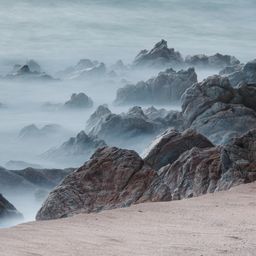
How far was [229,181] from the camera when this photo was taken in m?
14.5

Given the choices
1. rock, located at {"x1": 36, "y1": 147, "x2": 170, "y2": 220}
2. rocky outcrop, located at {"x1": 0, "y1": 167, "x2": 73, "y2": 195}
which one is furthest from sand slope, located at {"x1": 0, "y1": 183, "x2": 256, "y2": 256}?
rocky outcrop, located at {"x1": 0, "y1": 167, "x2": 73, "y2": 195}

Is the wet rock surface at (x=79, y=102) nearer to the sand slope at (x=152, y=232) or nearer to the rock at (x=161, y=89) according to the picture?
the rock at (x=161, y=89)

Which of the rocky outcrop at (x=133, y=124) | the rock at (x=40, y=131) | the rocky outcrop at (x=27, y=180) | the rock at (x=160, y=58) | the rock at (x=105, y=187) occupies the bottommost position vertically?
the rock at (x=40, y=131)

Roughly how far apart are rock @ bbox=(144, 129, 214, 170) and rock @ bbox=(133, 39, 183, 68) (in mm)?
37784

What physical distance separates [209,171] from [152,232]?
15.8 feet

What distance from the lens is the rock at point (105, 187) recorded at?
45.8 feet

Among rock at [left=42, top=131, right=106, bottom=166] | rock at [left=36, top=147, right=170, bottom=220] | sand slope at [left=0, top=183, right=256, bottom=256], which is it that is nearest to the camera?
sand slope at [left=0, top=183, right=256, bottom=256]

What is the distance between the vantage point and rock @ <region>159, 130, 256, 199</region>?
48.0 ft

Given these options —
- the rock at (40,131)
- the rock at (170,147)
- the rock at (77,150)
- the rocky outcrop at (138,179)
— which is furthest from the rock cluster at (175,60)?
the rocky outcrop at (138,179)

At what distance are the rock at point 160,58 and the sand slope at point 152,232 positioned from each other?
44.2 m

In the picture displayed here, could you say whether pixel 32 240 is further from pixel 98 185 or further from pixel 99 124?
pixel 99 124

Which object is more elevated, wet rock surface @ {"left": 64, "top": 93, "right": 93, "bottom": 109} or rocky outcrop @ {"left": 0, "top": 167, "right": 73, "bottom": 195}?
rocky outcrop @ {"left": 0, "top": 167, "right": 73, "bottom": 195}

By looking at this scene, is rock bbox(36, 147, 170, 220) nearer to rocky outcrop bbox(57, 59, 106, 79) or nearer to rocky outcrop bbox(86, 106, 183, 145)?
rocky outcrop bbox(86, 106, 183, 145)

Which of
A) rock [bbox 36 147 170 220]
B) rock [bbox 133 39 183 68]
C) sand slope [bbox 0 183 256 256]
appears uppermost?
sand slope [bbox 0 183 256 256]
